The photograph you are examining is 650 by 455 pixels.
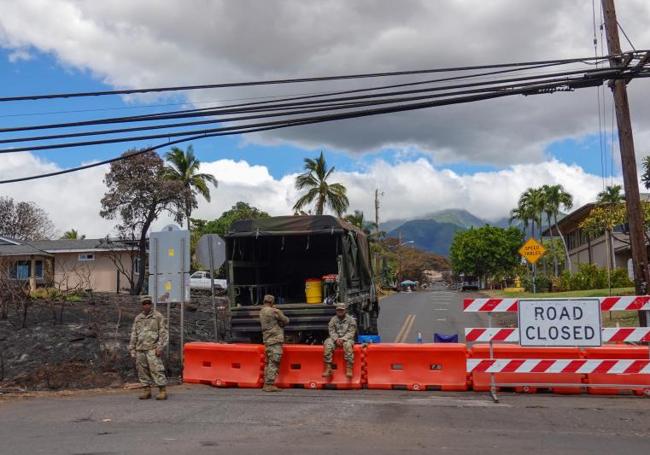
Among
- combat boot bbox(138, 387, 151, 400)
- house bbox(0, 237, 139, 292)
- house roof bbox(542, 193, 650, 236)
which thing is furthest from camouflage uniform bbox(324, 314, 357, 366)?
house roof bbox(542, 193, 650, 236)

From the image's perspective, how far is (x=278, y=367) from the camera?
38.7 ft

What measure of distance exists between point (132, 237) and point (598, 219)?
2396cm

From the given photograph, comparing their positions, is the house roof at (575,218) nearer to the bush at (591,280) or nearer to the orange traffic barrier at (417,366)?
the bush at (591,280)

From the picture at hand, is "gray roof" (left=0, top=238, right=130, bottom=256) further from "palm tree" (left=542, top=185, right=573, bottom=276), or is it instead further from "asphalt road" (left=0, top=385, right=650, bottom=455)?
"palm tree" (left=542, top=185, right=573, bottom=276)

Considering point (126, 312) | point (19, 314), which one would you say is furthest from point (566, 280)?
point (19, 314)

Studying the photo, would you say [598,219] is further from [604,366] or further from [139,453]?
[139,453]

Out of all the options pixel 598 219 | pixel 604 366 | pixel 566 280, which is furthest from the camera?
pixel 566 280

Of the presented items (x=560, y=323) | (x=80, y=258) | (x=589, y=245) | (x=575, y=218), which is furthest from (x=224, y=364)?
(x=575, y=218)

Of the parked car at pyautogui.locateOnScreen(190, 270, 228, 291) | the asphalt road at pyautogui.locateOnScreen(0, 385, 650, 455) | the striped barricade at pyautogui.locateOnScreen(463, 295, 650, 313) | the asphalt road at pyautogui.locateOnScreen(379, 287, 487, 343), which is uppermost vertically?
the parked car at pyautogui.locateOnScreen(190, 270, 228, 291)

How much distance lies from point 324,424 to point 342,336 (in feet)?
10.6

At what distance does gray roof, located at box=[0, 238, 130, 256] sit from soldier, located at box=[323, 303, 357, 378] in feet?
96.7

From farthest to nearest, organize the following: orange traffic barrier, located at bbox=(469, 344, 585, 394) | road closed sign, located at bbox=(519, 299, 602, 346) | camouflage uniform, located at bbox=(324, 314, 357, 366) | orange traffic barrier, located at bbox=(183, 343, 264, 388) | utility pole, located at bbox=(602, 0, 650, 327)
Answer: utility pole, located at bbox=(602, 0, 650, 327)
orange traffic barrier, located at bbox=(183, 343, 264, 388)
camouflage uniform, located at bbox=(324, 314, 357, 366)
orange traffic barrier, located at bbox=(469, 344, 585, 394)
road closed sign, located at bbox=(519, 299, 602, 346)

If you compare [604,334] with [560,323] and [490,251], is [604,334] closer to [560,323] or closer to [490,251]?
[560,323]

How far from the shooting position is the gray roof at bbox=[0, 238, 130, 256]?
132 feet
